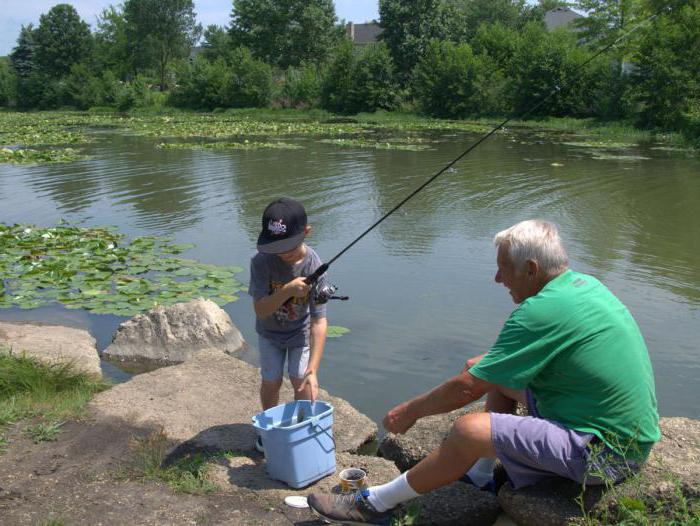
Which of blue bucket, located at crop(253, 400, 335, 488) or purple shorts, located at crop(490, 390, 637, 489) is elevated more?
purple shorts, located at crop(490, 390, 637, 489)

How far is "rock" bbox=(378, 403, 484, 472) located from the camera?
3.91 meters

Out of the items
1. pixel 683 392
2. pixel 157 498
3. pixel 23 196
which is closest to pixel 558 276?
pixel 157 498

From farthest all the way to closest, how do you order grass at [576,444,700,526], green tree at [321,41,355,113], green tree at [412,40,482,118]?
green tree at [321,41,355,113] < green tree at [412,40,482,118] < grass at [576,444,700,526]

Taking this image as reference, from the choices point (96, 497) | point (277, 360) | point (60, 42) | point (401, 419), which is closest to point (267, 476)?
point (277, 360)

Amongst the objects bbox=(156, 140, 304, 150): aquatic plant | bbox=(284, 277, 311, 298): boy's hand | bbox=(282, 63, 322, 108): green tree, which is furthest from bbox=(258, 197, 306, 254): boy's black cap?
bbox=(282, 63, 322, 108): green tree

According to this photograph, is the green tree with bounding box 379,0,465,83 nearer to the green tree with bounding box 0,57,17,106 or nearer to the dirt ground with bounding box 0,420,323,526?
the green tree with bounding box 0,57,17,106

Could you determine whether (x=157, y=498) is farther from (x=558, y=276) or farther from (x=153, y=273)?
(x=153, y=273)

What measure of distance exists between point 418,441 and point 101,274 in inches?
195

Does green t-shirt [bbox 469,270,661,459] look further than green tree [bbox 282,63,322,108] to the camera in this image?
No

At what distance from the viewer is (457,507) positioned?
3.19 meters

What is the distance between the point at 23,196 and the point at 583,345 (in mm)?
12592

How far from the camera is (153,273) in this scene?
802 centimetres

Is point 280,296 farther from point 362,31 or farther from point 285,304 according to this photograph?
point 362,31

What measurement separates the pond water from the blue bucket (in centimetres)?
151
